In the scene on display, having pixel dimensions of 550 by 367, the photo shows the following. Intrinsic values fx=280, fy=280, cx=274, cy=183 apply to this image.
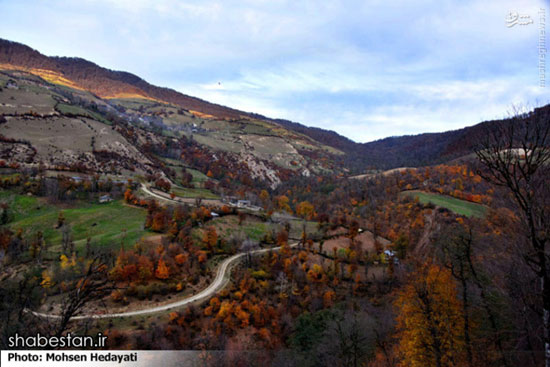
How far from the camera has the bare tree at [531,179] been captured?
245 inches

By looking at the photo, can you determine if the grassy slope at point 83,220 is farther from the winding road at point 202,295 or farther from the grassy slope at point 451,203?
the grassy slope at point 451,203

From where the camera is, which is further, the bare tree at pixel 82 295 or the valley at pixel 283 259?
the valley at pixel 283 259

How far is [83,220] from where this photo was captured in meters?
47.0

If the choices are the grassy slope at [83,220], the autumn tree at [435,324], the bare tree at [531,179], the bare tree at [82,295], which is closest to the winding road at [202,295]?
the grassy slope at [83,220]

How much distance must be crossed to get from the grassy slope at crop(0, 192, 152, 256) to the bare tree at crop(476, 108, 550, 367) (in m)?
43.3

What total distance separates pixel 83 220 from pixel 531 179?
55858 mm

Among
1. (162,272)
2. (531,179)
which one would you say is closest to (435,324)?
(531,179)

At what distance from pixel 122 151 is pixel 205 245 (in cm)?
6674

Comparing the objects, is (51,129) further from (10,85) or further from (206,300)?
(206,300)

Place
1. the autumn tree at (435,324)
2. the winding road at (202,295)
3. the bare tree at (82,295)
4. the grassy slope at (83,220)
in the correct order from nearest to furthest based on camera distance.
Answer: the bare tree at (82,295), the autumn tree at (435,324), the winding road at (202,295), the grassy slope at (83,220)

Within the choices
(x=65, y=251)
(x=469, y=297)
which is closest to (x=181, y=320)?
(x=65, y=251)

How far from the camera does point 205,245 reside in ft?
149

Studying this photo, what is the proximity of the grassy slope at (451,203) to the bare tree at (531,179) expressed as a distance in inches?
2138

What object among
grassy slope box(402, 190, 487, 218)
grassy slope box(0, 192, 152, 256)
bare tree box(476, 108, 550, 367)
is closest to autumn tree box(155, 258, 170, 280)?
grassy slope box(0, 192, 152, 256)
